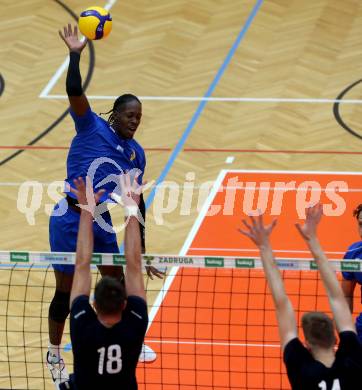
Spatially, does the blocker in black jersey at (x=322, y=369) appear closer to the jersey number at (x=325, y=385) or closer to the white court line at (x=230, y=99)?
the jersey number at (x=325, y=385)

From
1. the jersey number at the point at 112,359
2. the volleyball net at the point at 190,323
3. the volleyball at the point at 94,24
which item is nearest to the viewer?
the jersey number at the point at 112,359

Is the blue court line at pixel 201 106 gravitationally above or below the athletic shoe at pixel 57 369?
above

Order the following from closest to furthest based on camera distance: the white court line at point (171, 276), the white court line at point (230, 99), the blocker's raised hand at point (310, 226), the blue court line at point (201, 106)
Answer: the blocker's raised hand at point (310, 226)
the white court line at point (171, 276)
the blue court line at point (201, 106)
the white court line at point (230, 99)

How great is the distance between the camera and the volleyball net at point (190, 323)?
11.0m

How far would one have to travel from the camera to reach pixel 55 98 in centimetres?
1872

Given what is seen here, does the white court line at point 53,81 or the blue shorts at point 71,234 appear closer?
the blue shorts at point 71,234

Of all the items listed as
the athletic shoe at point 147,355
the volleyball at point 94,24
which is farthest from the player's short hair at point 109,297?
the volleyball at point 94,24

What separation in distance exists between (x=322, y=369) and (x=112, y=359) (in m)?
1.44

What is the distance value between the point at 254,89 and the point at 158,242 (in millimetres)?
5428

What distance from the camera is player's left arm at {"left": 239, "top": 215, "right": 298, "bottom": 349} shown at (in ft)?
22.4

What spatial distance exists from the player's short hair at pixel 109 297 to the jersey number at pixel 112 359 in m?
0.25

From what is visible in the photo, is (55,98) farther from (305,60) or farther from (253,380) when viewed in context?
(253,380)

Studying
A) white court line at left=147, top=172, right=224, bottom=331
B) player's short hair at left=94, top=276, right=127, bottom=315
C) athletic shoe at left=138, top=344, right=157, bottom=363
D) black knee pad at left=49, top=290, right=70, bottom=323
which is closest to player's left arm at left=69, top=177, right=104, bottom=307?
player's short hair at left=94, top=276, right=127, bottom=315

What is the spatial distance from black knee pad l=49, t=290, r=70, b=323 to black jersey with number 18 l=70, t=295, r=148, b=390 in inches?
126
